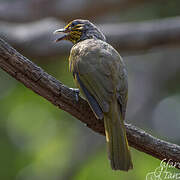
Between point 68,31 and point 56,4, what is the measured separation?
4.01m

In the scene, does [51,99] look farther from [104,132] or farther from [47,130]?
[47,130]

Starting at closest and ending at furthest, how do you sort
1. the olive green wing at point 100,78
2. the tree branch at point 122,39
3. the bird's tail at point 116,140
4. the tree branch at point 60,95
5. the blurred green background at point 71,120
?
the tree branch at point 60,95, the bird's tail at point 116,140, the olive green wing at point 100,78, the tree branch at point 122,39, the blurred green background at point 71,120

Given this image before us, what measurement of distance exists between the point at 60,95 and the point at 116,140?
77 centimetres

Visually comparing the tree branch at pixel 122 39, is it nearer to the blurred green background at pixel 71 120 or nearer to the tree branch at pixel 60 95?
the blurred green background at pixel 71 120

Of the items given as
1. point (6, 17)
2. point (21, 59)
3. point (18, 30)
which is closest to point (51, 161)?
point (18, 30)

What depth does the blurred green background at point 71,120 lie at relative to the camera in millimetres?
9016

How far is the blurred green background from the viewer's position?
9016 millimetres

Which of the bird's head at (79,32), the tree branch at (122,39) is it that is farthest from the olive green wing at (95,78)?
the tree branch at (122,39)

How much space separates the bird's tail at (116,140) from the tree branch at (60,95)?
20cm

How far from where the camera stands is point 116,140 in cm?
492

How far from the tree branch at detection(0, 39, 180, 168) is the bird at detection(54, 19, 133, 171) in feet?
0.49

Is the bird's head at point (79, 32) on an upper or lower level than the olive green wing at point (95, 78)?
lower

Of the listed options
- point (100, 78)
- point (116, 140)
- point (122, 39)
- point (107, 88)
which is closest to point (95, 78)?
point (100, 78)

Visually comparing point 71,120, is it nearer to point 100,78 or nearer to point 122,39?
point 122,39
